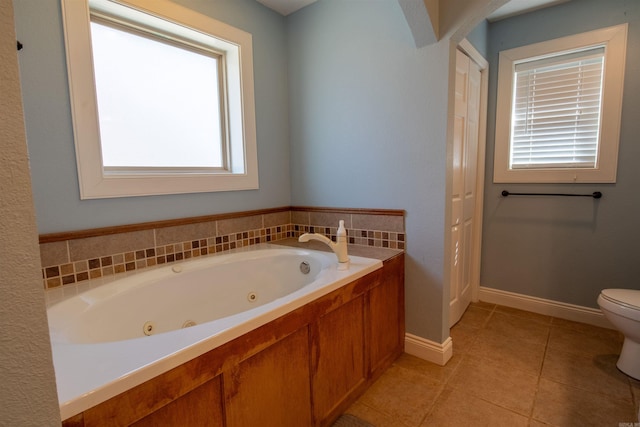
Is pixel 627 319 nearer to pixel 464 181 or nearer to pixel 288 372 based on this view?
pixel 464 181

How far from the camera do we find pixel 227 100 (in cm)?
220

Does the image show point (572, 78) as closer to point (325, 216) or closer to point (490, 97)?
point (490, 97)

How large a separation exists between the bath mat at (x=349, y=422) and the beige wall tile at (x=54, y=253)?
1473mm

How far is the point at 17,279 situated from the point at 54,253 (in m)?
1.26

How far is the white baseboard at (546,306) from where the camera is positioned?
2.26 meters

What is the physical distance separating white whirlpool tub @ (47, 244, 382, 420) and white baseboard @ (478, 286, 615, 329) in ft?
5.25

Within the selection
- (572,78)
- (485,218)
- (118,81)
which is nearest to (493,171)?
(485,218)

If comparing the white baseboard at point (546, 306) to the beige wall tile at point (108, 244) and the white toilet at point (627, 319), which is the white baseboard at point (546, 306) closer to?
the white toilet at point (627, 319)

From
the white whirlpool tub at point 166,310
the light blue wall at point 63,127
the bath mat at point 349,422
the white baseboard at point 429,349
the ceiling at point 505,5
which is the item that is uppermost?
the ceiling at point 505,5

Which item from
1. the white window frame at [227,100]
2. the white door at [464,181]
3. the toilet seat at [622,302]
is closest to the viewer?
the white window frame at [227,100]

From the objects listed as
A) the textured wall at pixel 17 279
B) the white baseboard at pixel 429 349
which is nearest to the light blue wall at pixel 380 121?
the white baseboard at pixel 429 349

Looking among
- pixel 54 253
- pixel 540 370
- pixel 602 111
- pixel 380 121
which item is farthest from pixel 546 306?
pixel 54 253

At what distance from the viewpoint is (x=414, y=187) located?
6.22ft

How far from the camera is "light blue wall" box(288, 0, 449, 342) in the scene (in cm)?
181
